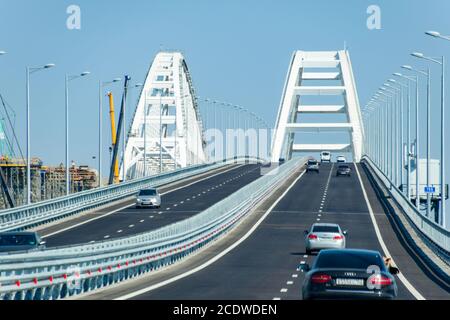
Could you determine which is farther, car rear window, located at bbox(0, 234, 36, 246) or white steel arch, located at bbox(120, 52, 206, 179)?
white steel arch, located at bbox(120, 52, 206, 179)

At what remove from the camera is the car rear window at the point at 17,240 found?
42.4 metres

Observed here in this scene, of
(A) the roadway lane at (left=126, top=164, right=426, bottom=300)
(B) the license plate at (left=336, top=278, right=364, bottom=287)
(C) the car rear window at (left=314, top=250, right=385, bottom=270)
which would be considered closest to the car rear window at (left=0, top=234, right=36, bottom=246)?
(A) the roadway lane at (left=126, top=164, right=426, bottom=300)

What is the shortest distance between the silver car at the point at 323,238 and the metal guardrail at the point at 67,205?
1668 centimetres

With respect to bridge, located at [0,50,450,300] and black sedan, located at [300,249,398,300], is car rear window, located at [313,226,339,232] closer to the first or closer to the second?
bridge, located at [0,50,450,300]

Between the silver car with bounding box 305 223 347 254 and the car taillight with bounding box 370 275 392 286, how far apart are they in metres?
26.8

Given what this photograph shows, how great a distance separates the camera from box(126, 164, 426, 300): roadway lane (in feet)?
104

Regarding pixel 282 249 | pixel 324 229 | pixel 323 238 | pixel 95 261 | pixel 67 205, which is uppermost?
pixel 95 261

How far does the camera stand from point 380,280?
74.2 feet

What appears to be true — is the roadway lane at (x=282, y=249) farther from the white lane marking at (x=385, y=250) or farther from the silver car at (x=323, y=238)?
the silver car at (x=323, y=238)

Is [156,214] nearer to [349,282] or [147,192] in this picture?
[147,192]

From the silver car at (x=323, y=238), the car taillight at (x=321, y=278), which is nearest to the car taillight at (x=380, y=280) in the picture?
the car taillight at (x=321, y=278)

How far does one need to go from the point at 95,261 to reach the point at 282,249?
1929 cm

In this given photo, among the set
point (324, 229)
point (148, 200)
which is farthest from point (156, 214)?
point (324, 229)

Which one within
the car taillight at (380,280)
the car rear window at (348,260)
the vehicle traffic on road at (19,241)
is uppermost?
the car rear window at (348,260)
